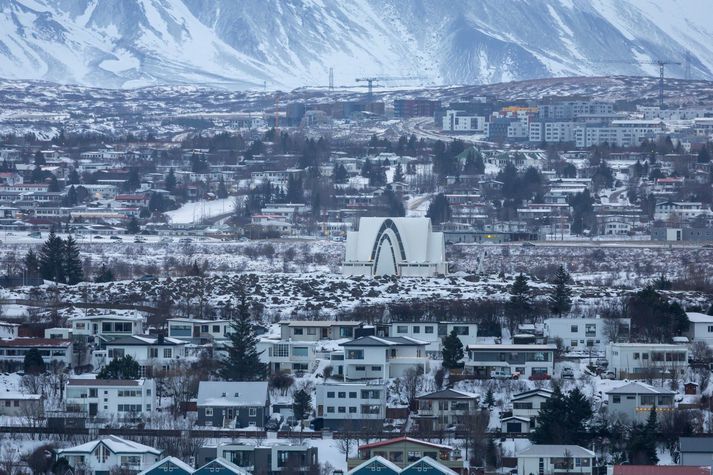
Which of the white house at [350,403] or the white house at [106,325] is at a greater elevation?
the white house at [106,325]

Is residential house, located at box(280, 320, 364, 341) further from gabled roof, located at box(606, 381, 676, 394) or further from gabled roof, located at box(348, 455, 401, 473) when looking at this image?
gabled roof, located at box(348, 455, 401, 473)

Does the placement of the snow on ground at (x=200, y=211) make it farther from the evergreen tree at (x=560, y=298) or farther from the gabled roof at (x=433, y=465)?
the gabled roof at (x=433, y=465)

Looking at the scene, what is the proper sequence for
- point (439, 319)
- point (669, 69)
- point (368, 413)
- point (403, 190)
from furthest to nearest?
point (669, 69) < point (403, 190) < point (439, 319) < point (368, 413)

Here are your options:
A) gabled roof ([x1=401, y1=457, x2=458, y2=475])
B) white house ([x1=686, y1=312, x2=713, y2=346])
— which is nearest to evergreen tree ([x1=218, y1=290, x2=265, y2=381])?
gabled roof ([x1=401, y1=457, x2=458, y2=475])

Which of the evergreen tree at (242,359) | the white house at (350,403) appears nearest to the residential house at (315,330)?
the evergreen tree at (242,359)

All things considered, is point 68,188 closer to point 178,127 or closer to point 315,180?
point 315,180

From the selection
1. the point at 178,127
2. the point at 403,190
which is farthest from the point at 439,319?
the point at 178,127

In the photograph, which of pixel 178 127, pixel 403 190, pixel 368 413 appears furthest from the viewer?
pixel 178 127

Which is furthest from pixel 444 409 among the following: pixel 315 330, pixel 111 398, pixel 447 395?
pixel 315 330

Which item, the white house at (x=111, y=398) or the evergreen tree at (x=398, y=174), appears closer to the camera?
the white house at (x=111, y=398)
